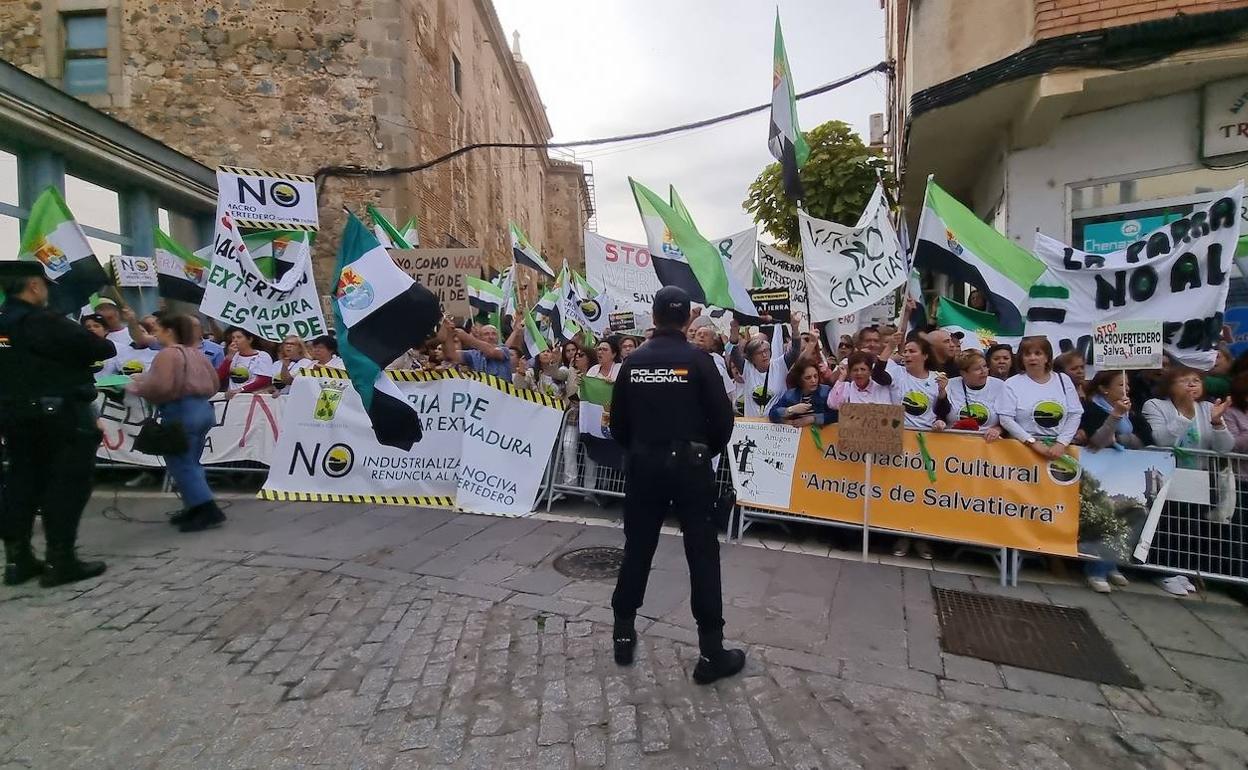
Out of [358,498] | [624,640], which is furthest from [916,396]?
[358,498]

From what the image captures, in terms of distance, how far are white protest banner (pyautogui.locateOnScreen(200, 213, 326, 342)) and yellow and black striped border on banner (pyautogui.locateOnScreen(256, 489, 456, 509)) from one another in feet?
5.38

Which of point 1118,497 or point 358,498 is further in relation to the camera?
point 358,498

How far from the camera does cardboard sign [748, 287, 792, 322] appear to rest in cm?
712

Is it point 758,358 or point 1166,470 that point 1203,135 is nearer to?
point 1166,470

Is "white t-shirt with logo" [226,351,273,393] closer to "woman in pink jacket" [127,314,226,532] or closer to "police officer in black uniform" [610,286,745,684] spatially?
"woman in pink jacket" [127,314,226,532]

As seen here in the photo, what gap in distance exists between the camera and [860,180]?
583 inches

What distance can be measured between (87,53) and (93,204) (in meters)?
6.19

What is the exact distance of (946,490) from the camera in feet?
16.8

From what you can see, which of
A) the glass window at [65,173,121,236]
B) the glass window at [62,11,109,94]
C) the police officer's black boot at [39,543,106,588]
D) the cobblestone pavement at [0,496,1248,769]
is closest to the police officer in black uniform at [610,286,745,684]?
the cobblestone pavement at [0,496,1248,769]

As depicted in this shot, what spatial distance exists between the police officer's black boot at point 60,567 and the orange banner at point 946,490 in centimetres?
491

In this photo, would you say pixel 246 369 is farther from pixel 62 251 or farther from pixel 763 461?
pixel 763 461

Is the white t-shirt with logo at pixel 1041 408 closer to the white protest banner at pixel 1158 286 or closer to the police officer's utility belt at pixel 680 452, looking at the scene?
the white protest banner at pixel 1158 286

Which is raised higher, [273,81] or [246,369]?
[273,81]

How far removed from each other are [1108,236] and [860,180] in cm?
676
